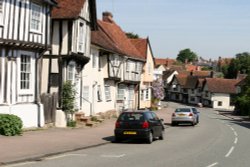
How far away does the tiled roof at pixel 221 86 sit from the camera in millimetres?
106562

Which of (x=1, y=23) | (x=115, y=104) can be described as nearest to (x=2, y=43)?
(x=1, y=23)

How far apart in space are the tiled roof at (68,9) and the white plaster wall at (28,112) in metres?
6.19

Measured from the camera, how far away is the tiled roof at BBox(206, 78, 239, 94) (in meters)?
107

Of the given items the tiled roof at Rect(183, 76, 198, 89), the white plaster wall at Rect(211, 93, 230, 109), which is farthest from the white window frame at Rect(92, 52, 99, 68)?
the tiled roof at Rect(183, 76, 198, 89)

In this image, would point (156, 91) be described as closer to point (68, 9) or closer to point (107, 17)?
point (107, 17)

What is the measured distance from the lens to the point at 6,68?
74.6 ft

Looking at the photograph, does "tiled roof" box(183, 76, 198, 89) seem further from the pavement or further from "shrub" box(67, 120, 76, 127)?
the pavement

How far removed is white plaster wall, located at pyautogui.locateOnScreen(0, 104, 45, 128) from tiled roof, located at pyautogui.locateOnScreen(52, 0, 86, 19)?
6.19 meters

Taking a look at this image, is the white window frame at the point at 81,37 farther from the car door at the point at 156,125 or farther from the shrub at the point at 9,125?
the shrub at the point at 9,125

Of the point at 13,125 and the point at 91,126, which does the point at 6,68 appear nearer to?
the point at 13,125

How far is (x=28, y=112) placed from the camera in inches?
965

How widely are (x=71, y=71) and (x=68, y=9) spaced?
406 centimetres

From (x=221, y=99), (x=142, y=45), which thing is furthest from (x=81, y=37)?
(x=221, y=99)

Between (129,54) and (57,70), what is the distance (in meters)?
23.3
